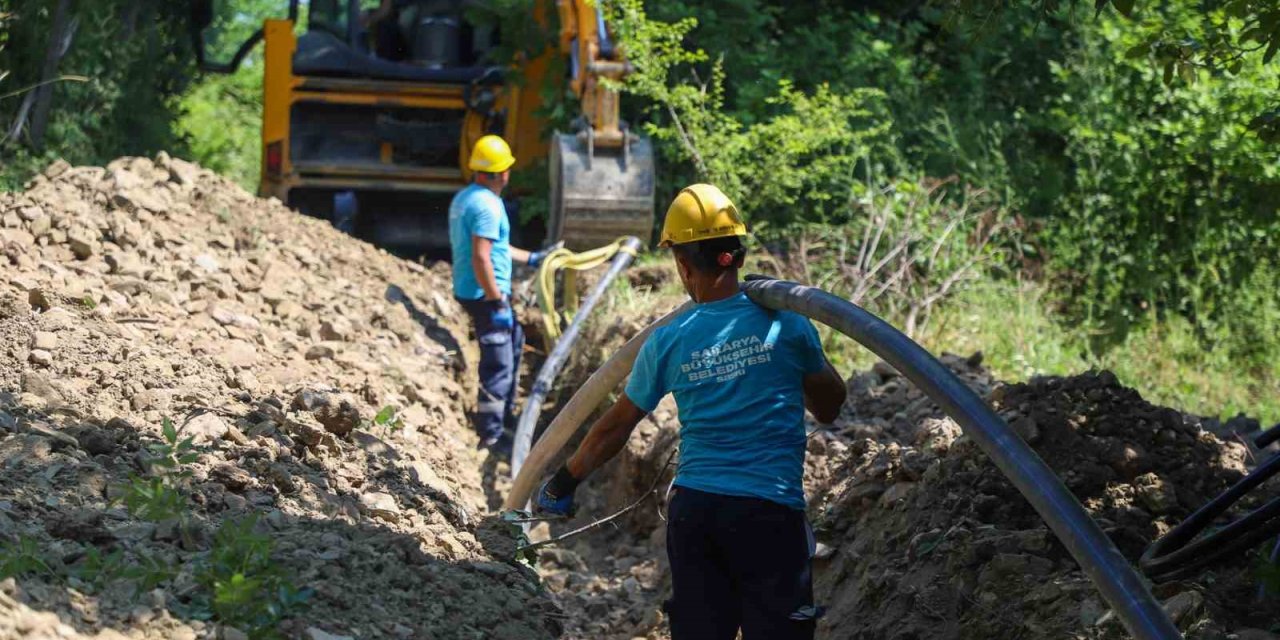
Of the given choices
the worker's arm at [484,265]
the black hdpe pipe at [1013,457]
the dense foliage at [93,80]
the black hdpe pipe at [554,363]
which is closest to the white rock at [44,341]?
the black hdpe pipe at [554,363]

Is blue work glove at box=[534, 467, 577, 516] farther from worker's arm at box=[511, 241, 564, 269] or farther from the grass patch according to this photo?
worker's arm at box=[511, 241, 564, 269]

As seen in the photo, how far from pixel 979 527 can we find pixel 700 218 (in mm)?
1921

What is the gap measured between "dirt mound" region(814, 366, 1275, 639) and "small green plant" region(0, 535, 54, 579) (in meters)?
2.89

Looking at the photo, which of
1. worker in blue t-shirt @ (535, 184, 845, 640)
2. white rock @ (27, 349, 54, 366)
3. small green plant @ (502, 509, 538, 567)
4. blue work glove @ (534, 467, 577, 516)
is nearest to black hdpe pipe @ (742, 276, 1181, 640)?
worker in blue t-shirt @ (535, 184, 845, 640)

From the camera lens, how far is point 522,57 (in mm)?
13047

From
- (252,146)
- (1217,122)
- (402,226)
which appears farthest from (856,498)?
(252,146)

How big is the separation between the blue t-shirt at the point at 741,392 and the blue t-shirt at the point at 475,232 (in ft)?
16.3

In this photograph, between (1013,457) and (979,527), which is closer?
(1013,457)

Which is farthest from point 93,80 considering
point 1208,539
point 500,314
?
point 1208,539

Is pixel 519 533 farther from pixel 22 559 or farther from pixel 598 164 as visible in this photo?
pixel 598 164

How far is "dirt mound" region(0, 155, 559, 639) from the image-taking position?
4355 millimetres

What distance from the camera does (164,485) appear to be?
5.05 meters

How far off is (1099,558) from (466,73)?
32.7 ft

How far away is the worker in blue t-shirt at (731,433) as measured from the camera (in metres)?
4.48
